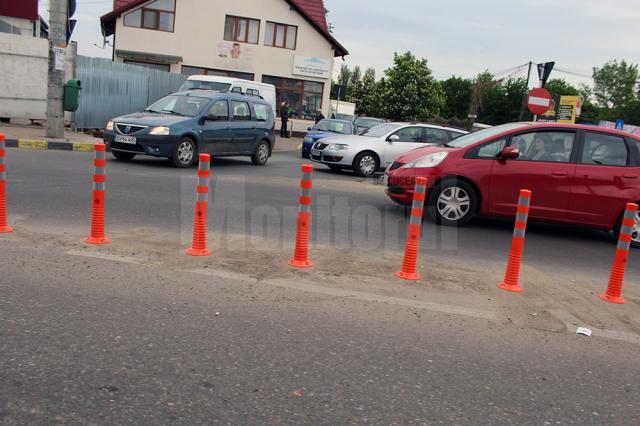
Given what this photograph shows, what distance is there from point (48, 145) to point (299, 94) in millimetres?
21078

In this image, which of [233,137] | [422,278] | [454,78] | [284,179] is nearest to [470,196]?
[422,278]

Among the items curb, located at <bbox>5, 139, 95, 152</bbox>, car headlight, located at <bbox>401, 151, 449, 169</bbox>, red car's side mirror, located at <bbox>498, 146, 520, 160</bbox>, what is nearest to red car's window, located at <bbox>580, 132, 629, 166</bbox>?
red car's side mirror, located at <bbox>498, 146, 520, 160</bbox>

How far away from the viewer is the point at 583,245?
8602 mm

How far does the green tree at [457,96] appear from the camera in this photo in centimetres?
9281

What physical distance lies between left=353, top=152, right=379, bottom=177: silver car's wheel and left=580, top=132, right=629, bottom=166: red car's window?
7.15 metres

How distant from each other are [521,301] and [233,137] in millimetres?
10158

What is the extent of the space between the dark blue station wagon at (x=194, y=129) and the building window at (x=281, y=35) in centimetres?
1882

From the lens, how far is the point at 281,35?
33562 mm

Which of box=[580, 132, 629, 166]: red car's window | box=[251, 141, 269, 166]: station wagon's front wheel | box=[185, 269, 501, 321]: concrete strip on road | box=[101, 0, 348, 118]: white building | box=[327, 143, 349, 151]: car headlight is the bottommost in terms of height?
box=[185, 269, 501, 321]: concrete strip on road

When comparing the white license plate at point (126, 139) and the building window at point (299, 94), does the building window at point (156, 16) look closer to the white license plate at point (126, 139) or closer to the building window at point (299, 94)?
the building window at point (299, 94)

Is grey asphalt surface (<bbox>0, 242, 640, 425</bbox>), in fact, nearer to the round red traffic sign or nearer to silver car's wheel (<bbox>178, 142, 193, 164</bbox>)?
silver car's wheel (<bbox>178, 142, 193, 164</bbox>)

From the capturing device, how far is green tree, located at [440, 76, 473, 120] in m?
92.8

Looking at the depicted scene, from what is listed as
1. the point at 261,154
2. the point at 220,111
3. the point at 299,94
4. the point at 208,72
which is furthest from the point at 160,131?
the point at 299,94

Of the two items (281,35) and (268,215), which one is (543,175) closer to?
(268,215)
